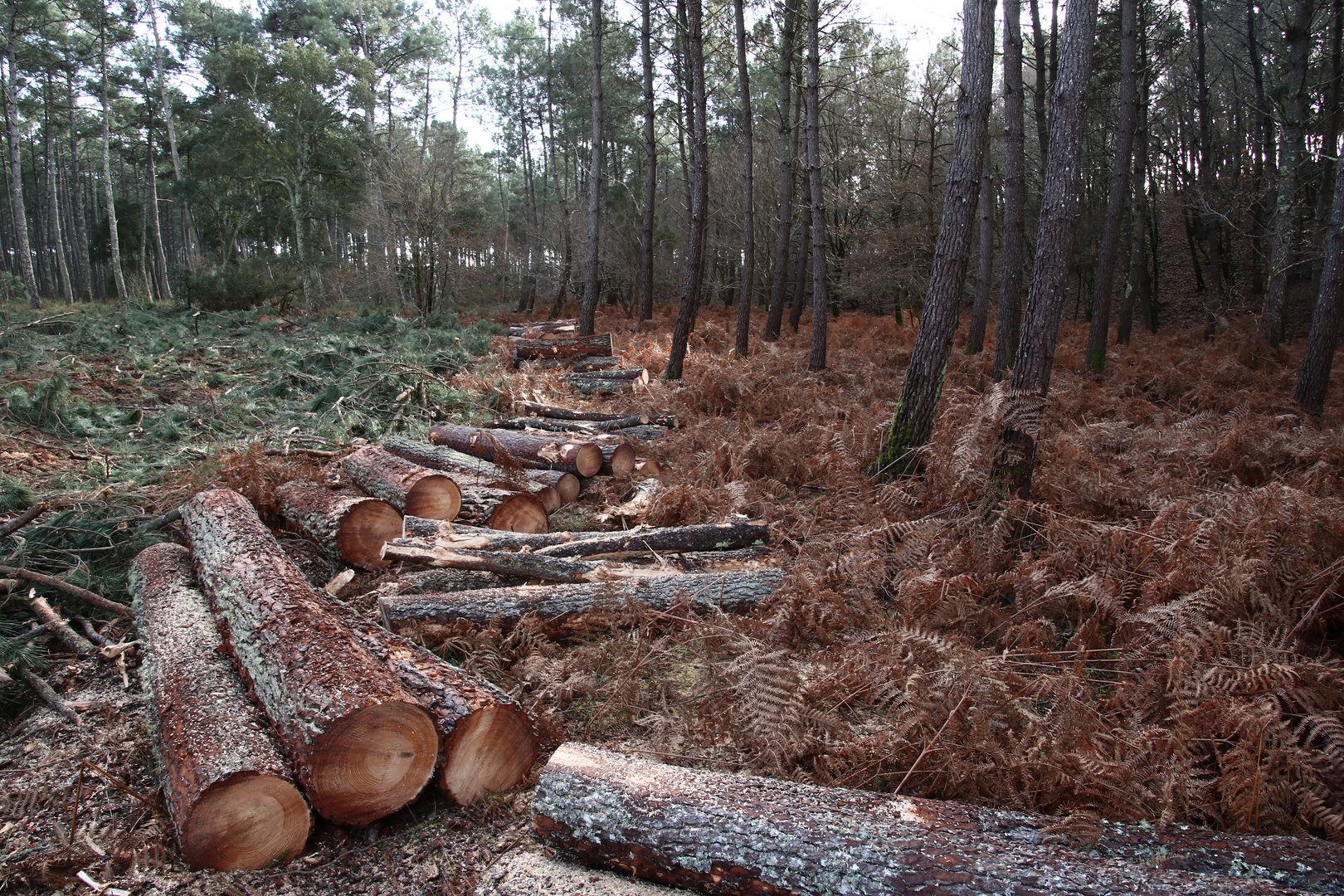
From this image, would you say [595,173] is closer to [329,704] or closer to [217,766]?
[329,704]

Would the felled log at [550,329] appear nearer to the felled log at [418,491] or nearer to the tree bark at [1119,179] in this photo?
the tree bark at [1119,179]

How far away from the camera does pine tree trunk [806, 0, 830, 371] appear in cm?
1062

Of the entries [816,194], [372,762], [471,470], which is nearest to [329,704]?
[372,762]

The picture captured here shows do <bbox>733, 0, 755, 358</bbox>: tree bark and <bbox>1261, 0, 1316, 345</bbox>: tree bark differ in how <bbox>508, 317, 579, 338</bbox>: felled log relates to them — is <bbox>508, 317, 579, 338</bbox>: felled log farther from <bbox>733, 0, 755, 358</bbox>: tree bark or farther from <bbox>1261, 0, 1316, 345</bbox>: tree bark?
<bbox>1261, 0, 1316, 345</bbox>: tree bark

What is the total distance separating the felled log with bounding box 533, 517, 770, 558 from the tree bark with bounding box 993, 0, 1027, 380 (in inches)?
306

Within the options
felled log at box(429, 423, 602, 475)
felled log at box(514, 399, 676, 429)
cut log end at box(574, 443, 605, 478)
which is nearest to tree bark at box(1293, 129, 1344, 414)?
felled log at box(514, 399, 676, 429)

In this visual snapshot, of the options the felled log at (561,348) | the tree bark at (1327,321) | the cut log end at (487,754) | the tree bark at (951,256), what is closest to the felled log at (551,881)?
the cut log end at (487,754)

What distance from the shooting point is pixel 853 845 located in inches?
80.7

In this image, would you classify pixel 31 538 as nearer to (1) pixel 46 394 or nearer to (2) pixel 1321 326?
(1) pixel 46 394

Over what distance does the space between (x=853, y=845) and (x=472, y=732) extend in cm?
155

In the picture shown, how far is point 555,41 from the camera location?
3012 cm

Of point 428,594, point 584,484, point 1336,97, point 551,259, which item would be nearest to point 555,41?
point 551,259

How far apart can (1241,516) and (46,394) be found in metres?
10.8

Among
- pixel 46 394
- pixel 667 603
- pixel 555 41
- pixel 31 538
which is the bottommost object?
pixel 667 603
